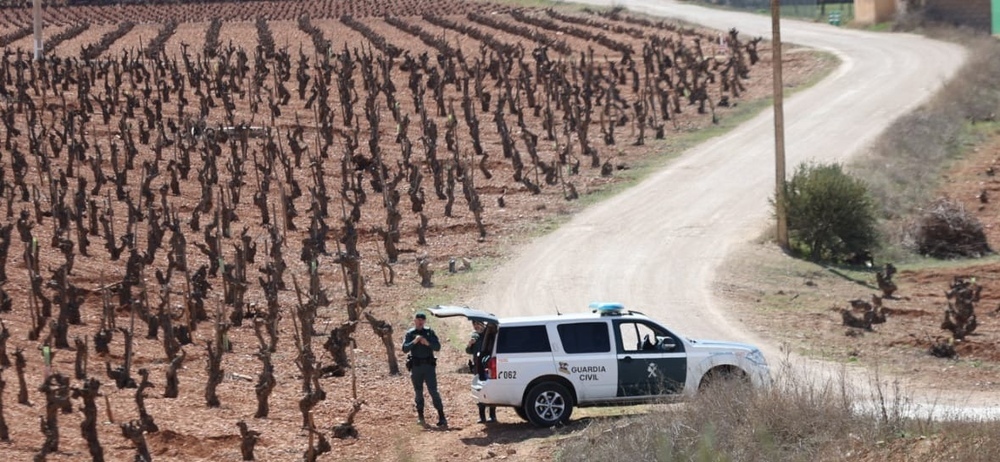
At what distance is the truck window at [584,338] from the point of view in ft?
61.8

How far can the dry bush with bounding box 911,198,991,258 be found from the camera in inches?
1331

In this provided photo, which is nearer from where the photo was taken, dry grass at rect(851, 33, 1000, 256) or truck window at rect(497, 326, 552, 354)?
truck window at rect(497, 326, 552, 354)

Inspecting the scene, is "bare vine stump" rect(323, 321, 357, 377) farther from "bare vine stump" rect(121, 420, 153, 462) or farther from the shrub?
the shrub

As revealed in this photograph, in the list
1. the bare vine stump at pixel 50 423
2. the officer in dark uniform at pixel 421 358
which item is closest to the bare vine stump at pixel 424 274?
the officer in dark uniform at pixel 421 358

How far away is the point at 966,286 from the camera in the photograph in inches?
1077

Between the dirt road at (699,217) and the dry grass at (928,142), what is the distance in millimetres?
931

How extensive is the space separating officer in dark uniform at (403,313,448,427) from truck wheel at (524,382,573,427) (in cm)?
119

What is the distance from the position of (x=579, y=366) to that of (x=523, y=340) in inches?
29.5

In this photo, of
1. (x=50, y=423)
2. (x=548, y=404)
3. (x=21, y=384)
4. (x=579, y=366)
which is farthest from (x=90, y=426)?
(x=579, y=366)

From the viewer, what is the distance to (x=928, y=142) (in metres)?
43.5

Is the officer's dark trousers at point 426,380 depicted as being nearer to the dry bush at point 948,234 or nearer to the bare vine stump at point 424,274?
the bare vine stump at point 424,274

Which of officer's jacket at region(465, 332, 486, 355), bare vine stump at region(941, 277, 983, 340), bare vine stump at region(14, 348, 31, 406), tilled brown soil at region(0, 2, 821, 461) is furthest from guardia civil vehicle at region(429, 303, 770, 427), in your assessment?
bare vine stump at region(941, 277, 983, 340)

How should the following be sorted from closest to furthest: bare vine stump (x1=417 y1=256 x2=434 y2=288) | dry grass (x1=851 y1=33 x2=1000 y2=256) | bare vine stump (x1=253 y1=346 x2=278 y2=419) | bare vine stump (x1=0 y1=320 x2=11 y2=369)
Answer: bare vine stump (x1=253 y1=346 x2=278 y2=419), bare vine stump (x1=0 y1=320 x2=11 y2=369), bare vine stump (x1=417 y1=256 x2=434 y2=288), dry grass (x1=851 y1=33 x2=1000 y2=256)

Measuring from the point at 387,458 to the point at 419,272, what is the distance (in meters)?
12.7
